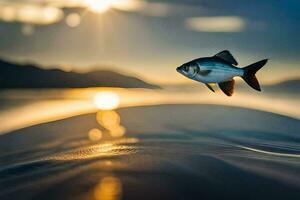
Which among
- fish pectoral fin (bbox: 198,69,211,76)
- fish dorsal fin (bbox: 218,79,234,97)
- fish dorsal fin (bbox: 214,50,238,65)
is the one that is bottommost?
fish dorsal fin (bbox: 218,79,234,97)

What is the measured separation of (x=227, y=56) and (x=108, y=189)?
8.62 feet

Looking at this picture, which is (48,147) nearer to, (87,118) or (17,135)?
(17,135)

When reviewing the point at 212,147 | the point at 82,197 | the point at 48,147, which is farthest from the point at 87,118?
the point at 82,197

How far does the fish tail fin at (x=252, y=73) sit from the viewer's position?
7.31m

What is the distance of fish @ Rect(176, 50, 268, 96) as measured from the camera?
6.92m

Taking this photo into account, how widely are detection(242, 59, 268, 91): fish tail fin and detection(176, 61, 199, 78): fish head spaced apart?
912 millimetres

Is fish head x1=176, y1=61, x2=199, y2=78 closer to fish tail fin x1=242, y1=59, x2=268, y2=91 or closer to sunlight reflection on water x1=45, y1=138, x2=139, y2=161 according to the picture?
fish tail fin x1=242, y1=59, x2=268, y2=91

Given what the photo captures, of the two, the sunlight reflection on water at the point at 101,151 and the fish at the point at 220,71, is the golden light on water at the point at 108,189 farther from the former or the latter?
the fish at the point at 220,71

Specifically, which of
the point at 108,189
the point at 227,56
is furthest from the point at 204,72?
the point at 108,189

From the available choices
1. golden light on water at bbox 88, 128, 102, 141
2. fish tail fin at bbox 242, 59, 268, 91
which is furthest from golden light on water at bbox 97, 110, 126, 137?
fish tail fin at bbox 242, 59, 268, 91

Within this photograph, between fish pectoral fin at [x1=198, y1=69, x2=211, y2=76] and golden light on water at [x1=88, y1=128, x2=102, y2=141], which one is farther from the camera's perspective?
golden light on water at [x1=88, y1=128, x2=102, y2=141]

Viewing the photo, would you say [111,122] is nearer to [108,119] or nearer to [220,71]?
[108,119]

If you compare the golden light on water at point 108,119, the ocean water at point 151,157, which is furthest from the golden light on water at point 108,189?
the golden light on water at point 108,119

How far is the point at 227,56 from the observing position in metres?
7.32
